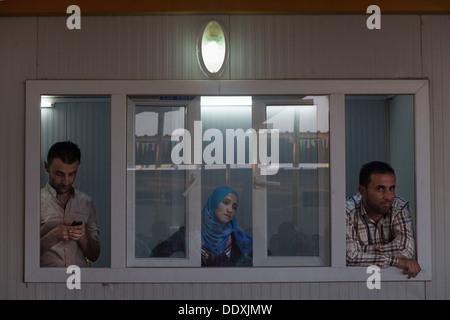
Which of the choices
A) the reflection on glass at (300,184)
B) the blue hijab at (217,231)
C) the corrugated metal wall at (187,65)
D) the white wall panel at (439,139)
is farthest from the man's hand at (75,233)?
the white wall panel at (439,139)

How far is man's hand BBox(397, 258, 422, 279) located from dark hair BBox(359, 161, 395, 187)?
2.42ft

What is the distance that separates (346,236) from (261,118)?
123cm

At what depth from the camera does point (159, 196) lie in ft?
17.4

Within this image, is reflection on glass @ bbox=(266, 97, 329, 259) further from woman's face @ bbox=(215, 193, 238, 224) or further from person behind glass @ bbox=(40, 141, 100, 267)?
person behind glass @ bbox=(40, 141, 100, 267)

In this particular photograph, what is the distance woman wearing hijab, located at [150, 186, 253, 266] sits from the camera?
17.3 ft

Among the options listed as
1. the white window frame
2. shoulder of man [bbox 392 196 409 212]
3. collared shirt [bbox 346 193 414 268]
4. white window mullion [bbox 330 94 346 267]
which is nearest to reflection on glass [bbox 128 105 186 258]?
the white window frame

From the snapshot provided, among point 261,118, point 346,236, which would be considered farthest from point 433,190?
point 261,118

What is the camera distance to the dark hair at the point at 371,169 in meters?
5.31

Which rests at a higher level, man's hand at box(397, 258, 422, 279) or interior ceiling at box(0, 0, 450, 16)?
interior ceiling at box(0, 0, 450, 16)

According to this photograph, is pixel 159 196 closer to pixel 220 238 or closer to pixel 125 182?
pixel 125 182

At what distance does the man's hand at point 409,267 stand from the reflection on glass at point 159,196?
1.83 meters

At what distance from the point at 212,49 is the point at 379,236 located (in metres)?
2.12

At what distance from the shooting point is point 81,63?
5.28 metres

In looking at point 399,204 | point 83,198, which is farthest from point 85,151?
point 399,204
